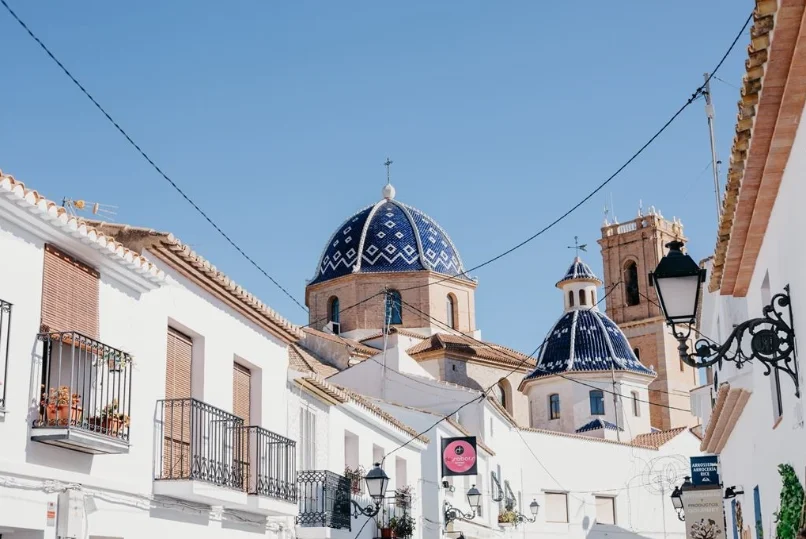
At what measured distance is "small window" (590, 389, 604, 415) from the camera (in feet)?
135

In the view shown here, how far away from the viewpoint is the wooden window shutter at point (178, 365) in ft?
37.9

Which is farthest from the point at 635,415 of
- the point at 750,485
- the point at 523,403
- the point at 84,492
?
the point at 84,492

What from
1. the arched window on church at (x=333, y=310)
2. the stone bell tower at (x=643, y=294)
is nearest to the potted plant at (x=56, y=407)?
the arched window on church at (x=333, y=310)

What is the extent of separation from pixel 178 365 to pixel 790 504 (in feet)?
22.1

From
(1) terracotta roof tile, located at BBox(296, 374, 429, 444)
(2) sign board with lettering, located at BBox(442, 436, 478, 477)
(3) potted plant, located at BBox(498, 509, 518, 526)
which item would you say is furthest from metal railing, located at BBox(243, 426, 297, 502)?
(3) potted plant, located at BBox(498, 509, 518, 526)

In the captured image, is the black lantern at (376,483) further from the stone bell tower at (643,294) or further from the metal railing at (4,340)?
the stone bell tower at (643,294)

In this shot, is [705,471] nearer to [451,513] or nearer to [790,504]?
[451,513]

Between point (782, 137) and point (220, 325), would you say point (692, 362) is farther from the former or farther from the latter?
point (220, 325)

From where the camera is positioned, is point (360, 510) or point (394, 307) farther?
point (394, 307)

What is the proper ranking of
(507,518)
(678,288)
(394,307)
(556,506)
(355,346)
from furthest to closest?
(394,307), (355,346), (556,506), (507,518), (678,288)

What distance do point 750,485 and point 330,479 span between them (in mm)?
6474

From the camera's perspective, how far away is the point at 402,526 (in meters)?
20.0

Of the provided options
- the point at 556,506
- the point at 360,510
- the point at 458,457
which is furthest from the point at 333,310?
the point at 360,510

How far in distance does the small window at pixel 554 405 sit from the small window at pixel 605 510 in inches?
209
